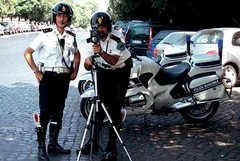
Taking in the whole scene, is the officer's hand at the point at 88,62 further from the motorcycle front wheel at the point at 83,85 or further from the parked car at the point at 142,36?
the parked car at the point at 142,36

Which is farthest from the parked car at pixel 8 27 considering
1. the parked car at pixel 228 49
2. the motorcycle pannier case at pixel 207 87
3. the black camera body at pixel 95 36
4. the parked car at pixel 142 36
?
the black camera body at pixel 95 36

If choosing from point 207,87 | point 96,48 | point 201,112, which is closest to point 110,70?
point 96,48

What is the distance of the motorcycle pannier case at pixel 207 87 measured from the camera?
7.52 meters

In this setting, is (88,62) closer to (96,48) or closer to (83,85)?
(96,48)

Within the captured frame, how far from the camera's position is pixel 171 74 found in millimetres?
7438

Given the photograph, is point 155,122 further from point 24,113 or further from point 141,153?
point 24,113

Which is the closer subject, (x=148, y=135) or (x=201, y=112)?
(x=148, y=135)

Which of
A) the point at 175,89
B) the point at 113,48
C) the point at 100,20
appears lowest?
the point at 175,89

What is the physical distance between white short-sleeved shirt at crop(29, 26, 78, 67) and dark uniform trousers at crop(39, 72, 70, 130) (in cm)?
15

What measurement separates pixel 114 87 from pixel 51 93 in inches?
31.0

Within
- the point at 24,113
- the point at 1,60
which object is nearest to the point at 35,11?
the point at 1,60

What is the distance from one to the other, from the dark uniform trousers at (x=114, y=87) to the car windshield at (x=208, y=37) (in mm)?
6914

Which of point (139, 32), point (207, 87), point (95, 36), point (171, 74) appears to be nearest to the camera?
point (95, 36)

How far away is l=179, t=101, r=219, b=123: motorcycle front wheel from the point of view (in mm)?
7746
